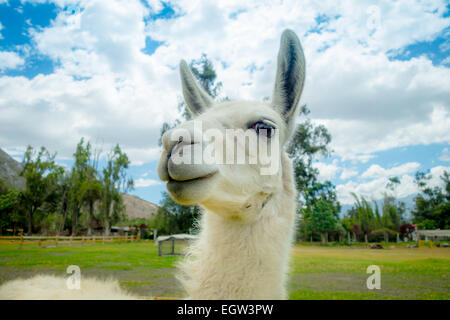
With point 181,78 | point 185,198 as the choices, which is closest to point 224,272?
point 185,198

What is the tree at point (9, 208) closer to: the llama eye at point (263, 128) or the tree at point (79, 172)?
the tree at point (79, 172)

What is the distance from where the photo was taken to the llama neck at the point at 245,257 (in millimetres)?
1748

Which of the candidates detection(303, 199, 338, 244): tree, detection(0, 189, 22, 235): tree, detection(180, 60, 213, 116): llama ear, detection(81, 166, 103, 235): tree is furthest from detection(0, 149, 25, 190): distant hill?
detection(303, 199, 338, 244): tree

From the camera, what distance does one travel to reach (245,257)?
1800mm

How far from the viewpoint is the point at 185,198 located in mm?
1397

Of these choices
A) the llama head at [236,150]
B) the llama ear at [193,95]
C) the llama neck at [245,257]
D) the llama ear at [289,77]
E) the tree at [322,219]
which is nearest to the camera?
the llama head at [236,150]

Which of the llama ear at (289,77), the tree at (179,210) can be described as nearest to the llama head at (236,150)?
the llama ear at (289,77)

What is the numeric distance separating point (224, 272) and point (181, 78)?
1762 millimetres

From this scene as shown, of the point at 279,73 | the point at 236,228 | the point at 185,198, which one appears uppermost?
the point at 279,73

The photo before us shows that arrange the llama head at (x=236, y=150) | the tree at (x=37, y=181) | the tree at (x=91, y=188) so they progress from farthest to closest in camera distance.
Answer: the tree at (x=91, y=188)
the tree at (x=37, y=181)
the llama head at (x=236, y=150)

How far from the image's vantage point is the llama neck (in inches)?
68.8

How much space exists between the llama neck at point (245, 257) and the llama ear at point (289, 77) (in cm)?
75

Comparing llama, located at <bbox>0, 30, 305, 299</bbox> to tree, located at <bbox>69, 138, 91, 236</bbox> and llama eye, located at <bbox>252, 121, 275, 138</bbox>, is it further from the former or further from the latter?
tree, located at <bbox>69, 138, 91, 236</bbox>
